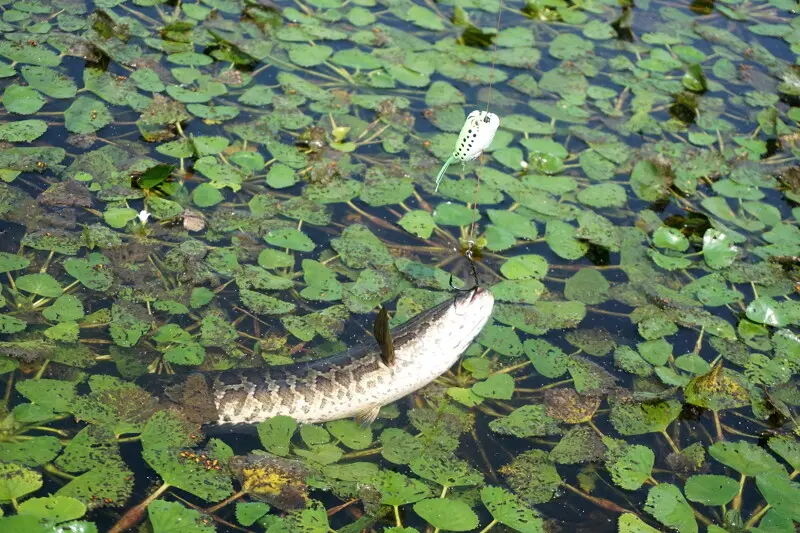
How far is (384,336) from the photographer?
4.91 meters

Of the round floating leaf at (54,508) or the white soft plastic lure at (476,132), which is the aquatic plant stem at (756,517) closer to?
the white soft plastic lure at (476,132)

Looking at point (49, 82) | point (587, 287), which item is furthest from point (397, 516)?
point (49, 82)

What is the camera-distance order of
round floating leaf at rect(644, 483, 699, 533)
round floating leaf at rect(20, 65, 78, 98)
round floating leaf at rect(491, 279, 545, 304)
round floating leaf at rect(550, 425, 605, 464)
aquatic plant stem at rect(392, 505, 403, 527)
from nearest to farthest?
1. aquatic plant stem at rect(392, 505, 403, 527)
2. round floating leaf at rect(644, 483, 699, 533)
3. round floating leaf at rect(550, 425, 605, 464)
4. round floating leaf at rect(491, 279, 545, 304)
5. round floating leaf at rect(20, 65, 78, 98)

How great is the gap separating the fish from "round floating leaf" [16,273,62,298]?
0.88 meters

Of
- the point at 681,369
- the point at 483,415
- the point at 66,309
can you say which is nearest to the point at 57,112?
the point at 66,309

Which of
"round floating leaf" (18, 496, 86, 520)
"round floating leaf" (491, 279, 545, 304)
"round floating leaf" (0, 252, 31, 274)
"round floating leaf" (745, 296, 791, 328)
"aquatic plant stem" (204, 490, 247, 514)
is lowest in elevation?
"aquatic plant stem" (204, 490, 247, 514)

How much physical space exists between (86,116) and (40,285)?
1.94m

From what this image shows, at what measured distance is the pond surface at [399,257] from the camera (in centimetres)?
478

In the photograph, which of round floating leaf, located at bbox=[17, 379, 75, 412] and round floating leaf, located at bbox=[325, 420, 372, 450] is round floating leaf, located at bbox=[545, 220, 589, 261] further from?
round floating leaf, located at bbox=[17, 379, 75, 412]

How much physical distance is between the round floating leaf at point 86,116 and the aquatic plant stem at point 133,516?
336 cm

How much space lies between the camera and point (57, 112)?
7121 mm

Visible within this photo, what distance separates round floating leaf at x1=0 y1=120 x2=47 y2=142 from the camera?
668cm

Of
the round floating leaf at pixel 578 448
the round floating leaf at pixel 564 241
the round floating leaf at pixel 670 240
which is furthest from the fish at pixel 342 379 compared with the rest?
the round floating leaf at pixel 670 240

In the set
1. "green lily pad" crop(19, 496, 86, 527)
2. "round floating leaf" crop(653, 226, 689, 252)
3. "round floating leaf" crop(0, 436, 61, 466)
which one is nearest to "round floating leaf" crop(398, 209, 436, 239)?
"round floating leaf" crop(653, 226, 689, 252)
